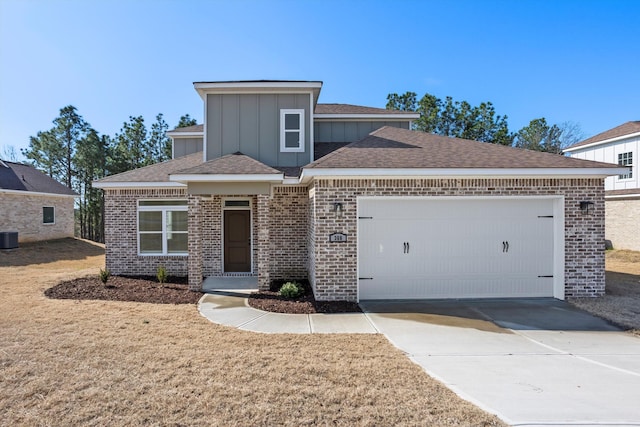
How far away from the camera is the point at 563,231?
796 cm

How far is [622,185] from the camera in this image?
19.4 m

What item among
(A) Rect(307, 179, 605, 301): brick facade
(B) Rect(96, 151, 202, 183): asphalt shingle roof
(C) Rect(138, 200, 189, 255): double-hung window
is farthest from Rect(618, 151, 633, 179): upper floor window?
(C) Rect(138, 200, 189, 255): double-hung window

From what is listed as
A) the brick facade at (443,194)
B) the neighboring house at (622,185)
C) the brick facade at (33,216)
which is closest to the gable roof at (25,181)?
the brick facade at (33,216)

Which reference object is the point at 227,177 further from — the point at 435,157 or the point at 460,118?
Result: the point at 460,118

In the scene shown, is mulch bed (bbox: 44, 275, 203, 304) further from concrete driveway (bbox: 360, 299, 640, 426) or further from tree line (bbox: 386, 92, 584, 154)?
tree line (bbox: 386, 92, 584, 154)

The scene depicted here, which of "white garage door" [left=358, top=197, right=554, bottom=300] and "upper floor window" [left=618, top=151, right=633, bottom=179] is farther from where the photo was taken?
"upper floor window" [left=618, top=151, right=633, bottom=179]

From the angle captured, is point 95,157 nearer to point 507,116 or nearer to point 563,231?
point 563,231

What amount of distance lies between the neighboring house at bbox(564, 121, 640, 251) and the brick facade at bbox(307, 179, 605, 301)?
966cm

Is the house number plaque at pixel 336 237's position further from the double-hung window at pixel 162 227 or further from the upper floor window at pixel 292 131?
the double-hung window at pixel 162 227

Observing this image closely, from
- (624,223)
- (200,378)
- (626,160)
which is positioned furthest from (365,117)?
(626,160)

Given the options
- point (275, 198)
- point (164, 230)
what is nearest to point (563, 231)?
point (275, 198)

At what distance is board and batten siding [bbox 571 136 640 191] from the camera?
18.5 metres

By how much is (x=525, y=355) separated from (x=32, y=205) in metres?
23.6

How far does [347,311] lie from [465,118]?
26.7m
